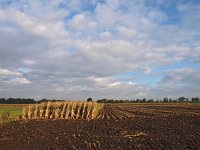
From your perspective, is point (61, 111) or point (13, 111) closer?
point (61, 111)

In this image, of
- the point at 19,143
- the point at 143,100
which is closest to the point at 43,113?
the point at 19,143

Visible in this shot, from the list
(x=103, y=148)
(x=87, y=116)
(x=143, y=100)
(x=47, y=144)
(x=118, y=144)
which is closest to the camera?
(x=103, y=148)

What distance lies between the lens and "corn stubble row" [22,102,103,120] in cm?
4428

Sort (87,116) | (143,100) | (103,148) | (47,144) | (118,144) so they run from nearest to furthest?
1. (103,148)
2. (118,144)
3. (47,144)
4. (87,116)
5. (143,100)

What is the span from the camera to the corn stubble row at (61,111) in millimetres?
44281

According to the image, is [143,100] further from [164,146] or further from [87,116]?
[164,146]

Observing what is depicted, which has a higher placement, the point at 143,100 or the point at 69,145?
the point at 143,100

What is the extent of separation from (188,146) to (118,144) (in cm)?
307

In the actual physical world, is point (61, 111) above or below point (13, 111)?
below

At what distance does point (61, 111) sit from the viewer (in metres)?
45.0

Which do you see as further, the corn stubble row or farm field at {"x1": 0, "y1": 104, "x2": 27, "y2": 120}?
farm field at {"x1": 0, "y1": 104, "x2": 27, "y2": 120}

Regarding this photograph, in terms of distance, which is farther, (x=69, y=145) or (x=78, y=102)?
(x=78, y=102)

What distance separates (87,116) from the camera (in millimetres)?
43906

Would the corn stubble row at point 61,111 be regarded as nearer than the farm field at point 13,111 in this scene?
Yes
